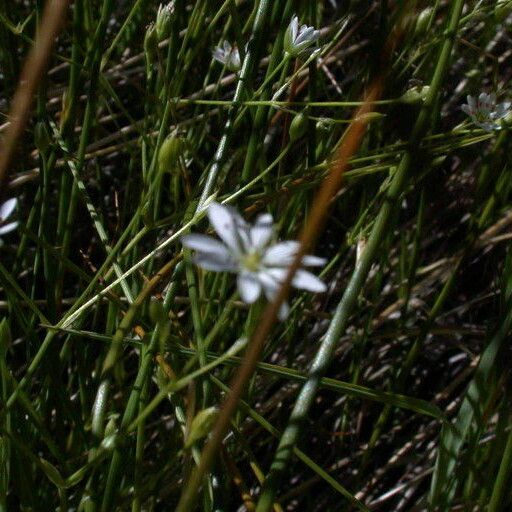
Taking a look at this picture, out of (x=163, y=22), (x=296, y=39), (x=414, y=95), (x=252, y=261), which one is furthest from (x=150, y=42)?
(x=252, y=261)

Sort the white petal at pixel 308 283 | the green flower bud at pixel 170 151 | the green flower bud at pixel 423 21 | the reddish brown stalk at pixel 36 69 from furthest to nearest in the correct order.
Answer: the green flower bud at pixel 423 21, the green flower bud at pixel 170 151, the white petal at pixel 308 283, the reddish brown stalk at pixel 36 69

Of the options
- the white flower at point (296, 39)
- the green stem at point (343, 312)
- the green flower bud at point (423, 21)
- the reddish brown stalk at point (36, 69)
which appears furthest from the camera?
the green flower bud at point (423, 21)

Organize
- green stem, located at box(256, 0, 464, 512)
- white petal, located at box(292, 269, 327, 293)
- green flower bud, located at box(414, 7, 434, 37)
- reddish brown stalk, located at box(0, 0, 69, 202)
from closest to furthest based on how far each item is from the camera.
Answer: reddish brown stalk, located at box(0, 0, 69, 202), white petal, located at box(292, 269, 327, 293), green stem, located at box(256, 0, 464, 512), green flower bud, located at box(414, 7, 434, 37)

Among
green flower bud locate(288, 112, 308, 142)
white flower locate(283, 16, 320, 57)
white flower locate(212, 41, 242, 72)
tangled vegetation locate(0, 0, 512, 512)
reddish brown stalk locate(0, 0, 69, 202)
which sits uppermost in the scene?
reddish brown stalk locate(0, 0, 69, 202)

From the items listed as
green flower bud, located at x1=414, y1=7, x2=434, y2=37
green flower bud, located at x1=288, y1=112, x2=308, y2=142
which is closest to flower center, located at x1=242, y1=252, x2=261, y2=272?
green flower bud, located at x1=288, y1=112, x2=308, y2=142

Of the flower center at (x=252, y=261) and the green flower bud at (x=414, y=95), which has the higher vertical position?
the green flower bud at (x=414, y=95)

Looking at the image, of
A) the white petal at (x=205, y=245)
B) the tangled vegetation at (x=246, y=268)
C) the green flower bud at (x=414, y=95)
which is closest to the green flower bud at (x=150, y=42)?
the tangled vegetation at (x=246, y=268)

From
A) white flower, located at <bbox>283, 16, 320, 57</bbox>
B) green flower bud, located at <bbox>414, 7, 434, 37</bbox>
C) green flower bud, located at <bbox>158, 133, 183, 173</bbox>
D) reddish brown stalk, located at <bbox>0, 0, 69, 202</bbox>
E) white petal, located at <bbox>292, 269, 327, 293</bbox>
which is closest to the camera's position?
reddish brown stalk, located at <bbox>0, 0, 69, 202</bbox>

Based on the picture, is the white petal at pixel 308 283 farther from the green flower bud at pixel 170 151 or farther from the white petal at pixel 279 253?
the green flower bud at pixel 170 151

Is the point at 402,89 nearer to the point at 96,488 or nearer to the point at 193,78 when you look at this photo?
the point at 193,78

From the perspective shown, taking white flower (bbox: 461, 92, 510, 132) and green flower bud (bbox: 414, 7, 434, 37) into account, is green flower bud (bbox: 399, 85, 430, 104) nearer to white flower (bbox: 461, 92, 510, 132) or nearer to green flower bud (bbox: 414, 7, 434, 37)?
white flower (bbox: 461, 92, 510, 132)
